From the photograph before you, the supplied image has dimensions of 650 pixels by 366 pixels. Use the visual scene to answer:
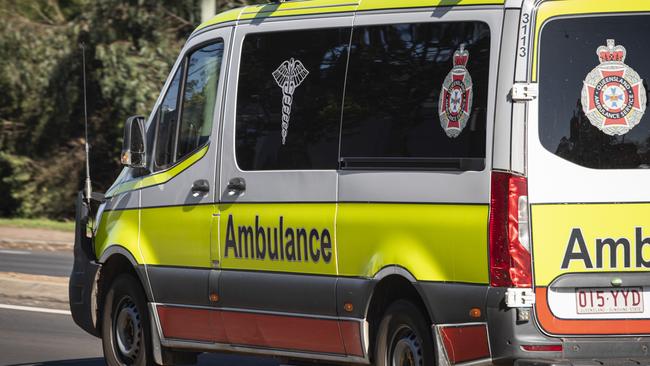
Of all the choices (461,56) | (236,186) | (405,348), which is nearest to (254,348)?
(236,186)

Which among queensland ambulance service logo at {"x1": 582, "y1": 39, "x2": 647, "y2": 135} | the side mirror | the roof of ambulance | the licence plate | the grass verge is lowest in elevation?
the grass verge

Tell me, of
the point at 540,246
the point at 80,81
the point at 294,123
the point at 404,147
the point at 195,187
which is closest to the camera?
the point at 540,246

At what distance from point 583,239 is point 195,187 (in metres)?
2.90

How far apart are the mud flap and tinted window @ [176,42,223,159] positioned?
1198mm

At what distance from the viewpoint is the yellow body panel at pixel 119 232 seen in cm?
911

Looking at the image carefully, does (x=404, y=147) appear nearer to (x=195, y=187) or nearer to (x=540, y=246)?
(x=540, y=246)

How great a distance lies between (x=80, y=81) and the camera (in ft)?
95.0

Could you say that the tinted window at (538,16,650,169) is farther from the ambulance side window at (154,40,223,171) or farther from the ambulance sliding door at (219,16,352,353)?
the ambulance side window at (154,40,223,171)

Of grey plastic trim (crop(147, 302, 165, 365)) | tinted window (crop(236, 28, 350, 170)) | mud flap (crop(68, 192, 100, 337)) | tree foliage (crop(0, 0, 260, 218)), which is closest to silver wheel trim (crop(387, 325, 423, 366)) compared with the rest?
tinted window (crop(236, 28, 350, 170))

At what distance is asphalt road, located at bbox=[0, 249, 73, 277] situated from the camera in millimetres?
17939

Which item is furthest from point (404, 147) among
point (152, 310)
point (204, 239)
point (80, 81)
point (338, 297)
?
point (80, 81)

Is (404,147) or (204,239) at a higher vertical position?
(404,147)

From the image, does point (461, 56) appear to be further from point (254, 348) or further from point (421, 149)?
point (254, 348)

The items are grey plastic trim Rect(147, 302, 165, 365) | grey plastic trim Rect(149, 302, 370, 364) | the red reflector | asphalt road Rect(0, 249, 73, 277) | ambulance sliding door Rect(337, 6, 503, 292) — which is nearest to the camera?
the red reflector
